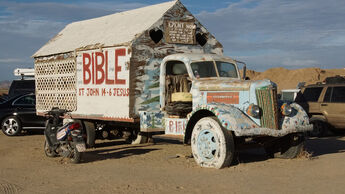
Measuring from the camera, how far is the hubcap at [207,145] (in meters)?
8.52

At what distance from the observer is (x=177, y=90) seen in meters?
10.3

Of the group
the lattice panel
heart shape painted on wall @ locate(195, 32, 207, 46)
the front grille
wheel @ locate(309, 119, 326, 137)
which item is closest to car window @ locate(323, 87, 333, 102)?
wheel @ locate(309, 119, 326, 137)

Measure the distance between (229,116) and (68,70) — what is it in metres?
5.89

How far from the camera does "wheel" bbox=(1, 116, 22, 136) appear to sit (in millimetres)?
15781

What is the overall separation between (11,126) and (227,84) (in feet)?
32.0

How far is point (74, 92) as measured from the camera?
12398mm

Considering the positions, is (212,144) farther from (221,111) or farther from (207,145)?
(221,111)

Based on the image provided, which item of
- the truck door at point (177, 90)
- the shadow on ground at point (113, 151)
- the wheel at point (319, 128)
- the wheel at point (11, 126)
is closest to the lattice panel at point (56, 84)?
the shadow on ground at point (113, 151)

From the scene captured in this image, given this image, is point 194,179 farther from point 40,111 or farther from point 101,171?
point 40,111

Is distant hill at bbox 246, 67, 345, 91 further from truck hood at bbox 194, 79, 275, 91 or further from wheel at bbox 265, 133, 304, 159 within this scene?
truck hood at bbox 194, 79, 275, 91

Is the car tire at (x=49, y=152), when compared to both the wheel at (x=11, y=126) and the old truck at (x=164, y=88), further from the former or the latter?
the wheel at (x=11, y=126)

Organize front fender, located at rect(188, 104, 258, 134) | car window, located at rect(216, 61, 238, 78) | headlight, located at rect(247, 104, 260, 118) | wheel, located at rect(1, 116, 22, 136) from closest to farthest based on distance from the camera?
front fender, located at rect(188, 104, 258, 134)
headlight, located at rect(247, 104, 260, 118)
car window, located at rect(216, 61, 238, 78)
wheel, located at rect(1, 116, 22, 136)

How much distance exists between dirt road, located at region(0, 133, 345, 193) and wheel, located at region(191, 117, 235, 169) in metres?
0.20

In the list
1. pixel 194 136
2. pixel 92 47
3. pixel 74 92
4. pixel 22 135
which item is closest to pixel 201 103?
pixel 194 136
